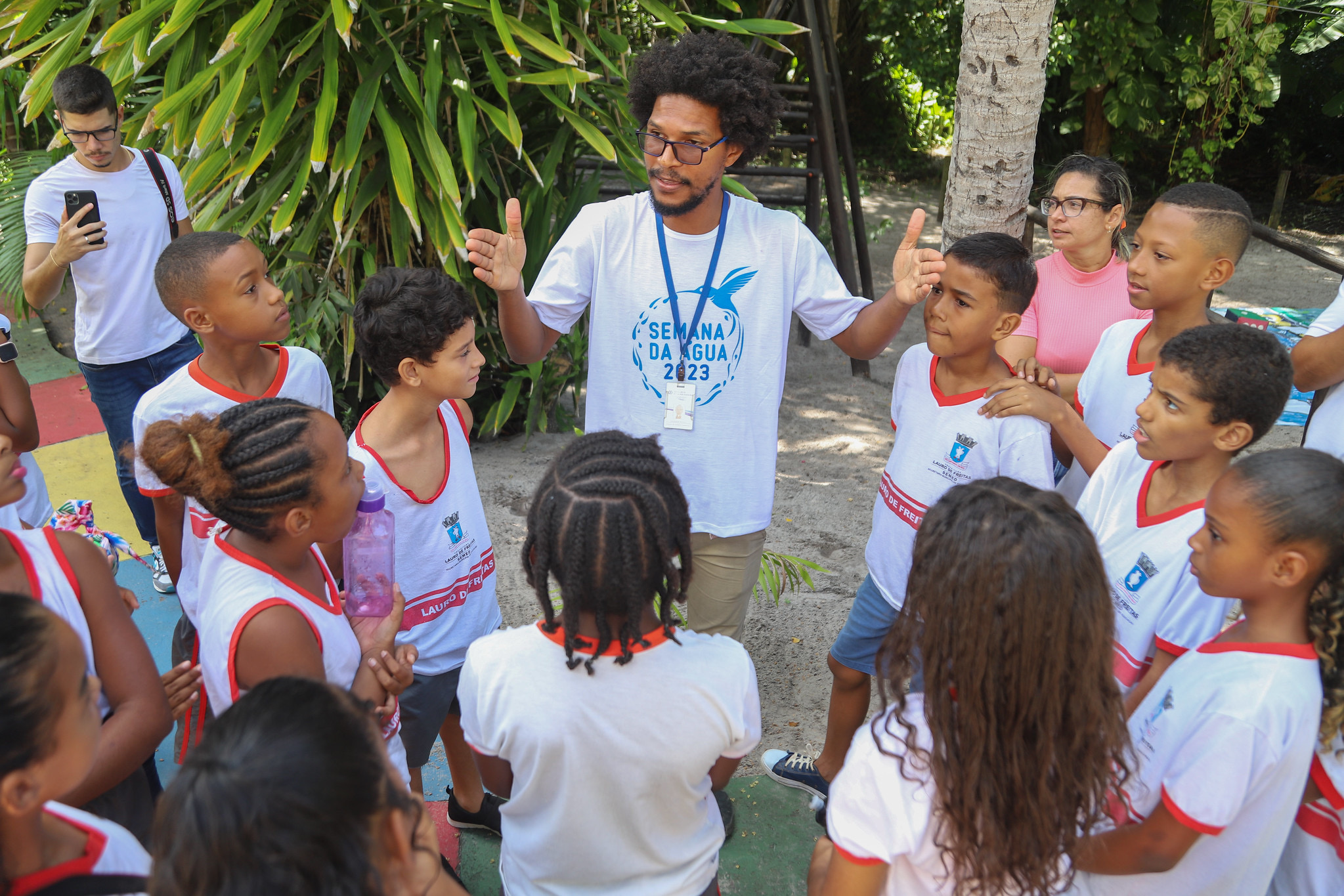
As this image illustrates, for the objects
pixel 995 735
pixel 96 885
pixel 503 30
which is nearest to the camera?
pixel 96 885

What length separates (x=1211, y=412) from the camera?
1.95 m

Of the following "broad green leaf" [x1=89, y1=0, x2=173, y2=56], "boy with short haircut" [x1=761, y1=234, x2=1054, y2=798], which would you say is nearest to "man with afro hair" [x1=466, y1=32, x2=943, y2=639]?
"boy with short haircut" [x1=761, y1=234, x2=1054, y2=798]

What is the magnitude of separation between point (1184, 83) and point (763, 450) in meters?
7.64

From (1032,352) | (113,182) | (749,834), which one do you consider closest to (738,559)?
(749,834)

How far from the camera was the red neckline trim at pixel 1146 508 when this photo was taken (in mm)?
1948

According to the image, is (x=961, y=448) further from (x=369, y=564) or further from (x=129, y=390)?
(x=129, y=390)

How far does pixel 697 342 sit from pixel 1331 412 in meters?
1.62

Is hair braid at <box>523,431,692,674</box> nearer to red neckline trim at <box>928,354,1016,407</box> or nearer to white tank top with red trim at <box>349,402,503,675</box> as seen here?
white tank top with red trim at <box>349,402,503,675</box>

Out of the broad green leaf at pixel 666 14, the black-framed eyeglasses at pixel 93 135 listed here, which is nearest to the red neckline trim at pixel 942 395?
the broad green leaf at pixel 666 14

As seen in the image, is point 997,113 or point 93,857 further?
point 997,113

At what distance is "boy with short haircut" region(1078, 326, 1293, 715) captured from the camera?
1.91 m

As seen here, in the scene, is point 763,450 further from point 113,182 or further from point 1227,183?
point 1227,183

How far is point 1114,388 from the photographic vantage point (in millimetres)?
2506

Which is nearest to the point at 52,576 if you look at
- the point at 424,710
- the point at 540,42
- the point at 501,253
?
the point at 424,710
